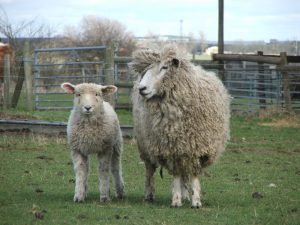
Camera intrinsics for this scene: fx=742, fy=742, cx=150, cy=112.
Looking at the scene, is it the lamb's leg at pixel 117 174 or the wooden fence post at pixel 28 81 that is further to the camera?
the wooden fence post at pixel 28 81

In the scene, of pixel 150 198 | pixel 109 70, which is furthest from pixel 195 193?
pixel 109 70

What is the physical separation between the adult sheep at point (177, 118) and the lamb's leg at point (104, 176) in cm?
59

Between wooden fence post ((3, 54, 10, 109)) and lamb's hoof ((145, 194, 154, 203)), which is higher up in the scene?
wooden fence post ((3, 54, 10, 109))

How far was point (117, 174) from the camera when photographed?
35.5ft

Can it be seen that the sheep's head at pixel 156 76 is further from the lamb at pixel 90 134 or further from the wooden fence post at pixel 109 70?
the wooden fence post at pixel 109 70

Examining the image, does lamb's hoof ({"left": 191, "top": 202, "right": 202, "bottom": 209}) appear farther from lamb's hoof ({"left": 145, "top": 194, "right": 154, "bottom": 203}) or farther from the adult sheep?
lamb's hoof ({"left": 145, "top": 194, "right": 154, "bottom": 203})

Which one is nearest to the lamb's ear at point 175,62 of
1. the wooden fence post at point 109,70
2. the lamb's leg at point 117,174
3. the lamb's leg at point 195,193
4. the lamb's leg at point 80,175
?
the lamb's leg at point 195,193

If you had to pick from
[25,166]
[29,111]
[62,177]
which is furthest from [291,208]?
[29,111]

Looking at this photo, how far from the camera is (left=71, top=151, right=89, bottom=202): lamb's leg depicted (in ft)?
32.6

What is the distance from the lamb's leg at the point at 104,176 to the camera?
10102mm

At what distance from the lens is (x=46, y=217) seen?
8.58 meters

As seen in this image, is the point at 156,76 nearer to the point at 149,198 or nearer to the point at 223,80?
the point at 149,198

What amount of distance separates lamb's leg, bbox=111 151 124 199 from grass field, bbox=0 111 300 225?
0.82 ft

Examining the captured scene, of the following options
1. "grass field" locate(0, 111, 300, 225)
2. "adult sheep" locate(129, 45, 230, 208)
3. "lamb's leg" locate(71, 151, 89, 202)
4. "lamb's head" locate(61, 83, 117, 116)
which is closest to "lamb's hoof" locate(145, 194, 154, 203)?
"adult sheep" locate(129, 45, 230, 208)
